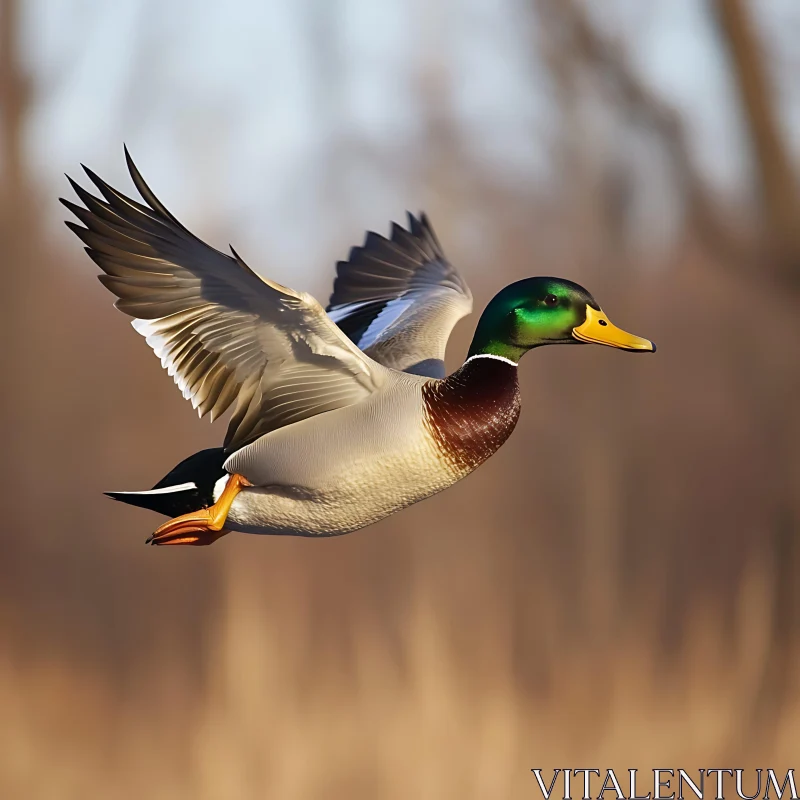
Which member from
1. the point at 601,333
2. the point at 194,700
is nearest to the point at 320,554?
the point at 194,700

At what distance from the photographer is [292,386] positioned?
7.44 ft

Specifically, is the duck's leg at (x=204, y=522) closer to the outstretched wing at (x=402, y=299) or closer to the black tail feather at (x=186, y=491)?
the black tail feather at (x=186, y=491)

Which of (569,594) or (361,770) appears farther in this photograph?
(569,594)

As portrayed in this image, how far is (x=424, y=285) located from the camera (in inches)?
134

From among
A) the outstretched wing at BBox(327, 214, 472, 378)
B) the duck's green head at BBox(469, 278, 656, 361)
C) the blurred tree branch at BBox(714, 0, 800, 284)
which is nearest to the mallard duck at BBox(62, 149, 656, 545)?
the duck's green head at BBox(469, 278, 656, 361)

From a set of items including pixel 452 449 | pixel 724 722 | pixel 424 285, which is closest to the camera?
pixel 452 449

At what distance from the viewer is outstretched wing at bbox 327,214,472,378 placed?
2961 mm

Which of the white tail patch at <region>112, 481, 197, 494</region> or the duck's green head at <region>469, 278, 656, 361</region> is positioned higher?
the duck's green head at <region>469, 278, 656, 361</region>

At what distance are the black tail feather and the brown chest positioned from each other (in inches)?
21.0

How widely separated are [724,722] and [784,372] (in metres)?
2.16

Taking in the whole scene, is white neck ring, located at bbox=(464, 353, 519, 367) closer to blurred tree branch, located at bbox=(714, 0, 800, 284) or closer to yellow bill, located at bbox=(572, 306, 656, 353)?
yellow bill, located at bbox=(572, 306, 656, 353)

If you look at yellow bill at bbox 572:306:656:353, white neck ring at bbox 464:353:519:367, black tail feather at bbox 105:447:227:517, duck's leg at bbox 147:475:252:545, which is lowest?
duck's leg at bbox 147:475:252:545

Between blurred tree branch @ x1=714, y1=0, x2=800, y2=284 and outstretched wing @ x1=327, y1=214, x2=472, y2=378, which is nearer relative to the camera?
outstretched wing @ x1=327, y1=214, x2=472, y2=378

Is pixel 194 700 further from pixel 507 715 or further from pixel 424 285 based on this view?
pixel 424 285
